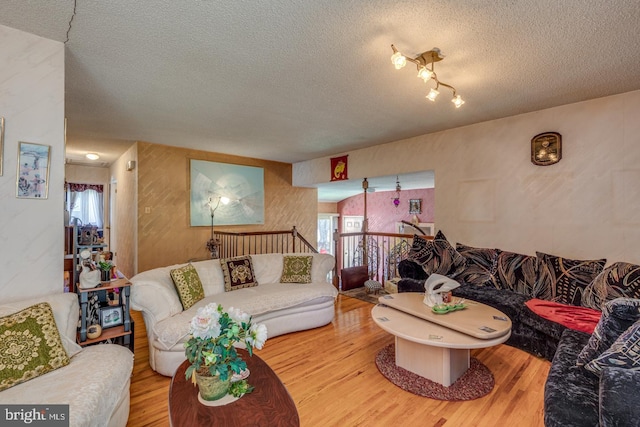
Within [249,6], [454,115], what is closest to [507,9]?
[249,6]

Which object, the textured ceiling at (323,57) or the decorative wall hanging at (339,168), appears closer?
the textured ceiling at (323,57)

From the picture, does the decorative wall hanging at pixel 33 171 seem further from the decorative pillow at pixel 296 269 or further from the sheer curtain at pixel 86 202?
the sheer curtain at pixel 86 202

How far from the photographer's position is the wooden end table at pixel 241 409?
117 centimetres

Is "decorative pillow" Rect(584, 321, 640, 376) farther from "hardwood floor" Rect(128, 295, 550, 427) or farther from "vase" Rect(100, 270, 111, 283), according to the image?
"vase" Rect(100, 270, 111, 283)

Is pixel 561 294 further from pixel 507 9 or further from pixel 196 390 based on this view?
pixel 196 390

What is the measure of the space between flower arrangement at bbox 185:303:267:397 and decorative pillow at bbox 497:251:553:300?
9.76ft

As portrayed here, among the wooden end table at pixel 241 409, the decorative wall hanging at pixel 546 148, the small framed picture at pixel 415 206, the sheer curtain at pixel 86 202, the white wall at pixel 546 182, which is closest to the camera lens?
the wooden end table at pixel 241 409

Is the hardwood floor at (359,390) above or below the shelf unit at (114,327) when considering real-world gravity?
below

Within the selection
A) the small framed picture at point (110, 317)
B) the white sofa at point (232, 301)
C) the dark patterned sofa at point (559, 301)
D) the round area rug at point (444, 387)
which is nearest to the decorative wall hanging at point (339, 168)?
the dark patterned sofa at point (559, 301)

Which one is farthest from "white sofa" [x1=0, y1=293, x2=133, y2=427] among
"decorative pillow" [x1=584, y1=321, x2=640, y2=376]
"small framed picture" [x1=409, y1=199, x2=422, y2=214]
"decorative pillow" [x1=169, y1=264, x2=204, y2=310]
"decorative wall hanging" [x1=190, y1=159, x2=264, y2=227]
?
"small framed picture" [x1=409, y1=199, x2=422, y2=214]

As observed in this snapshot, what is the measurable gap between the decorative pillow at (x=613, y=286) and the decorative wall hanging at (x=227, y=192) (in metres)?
5.21

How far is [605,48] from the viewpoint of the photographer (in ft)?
6.61

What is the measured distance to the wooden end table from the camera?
45.9 inches

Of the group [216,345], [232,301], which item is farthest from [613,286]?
[232,301]
